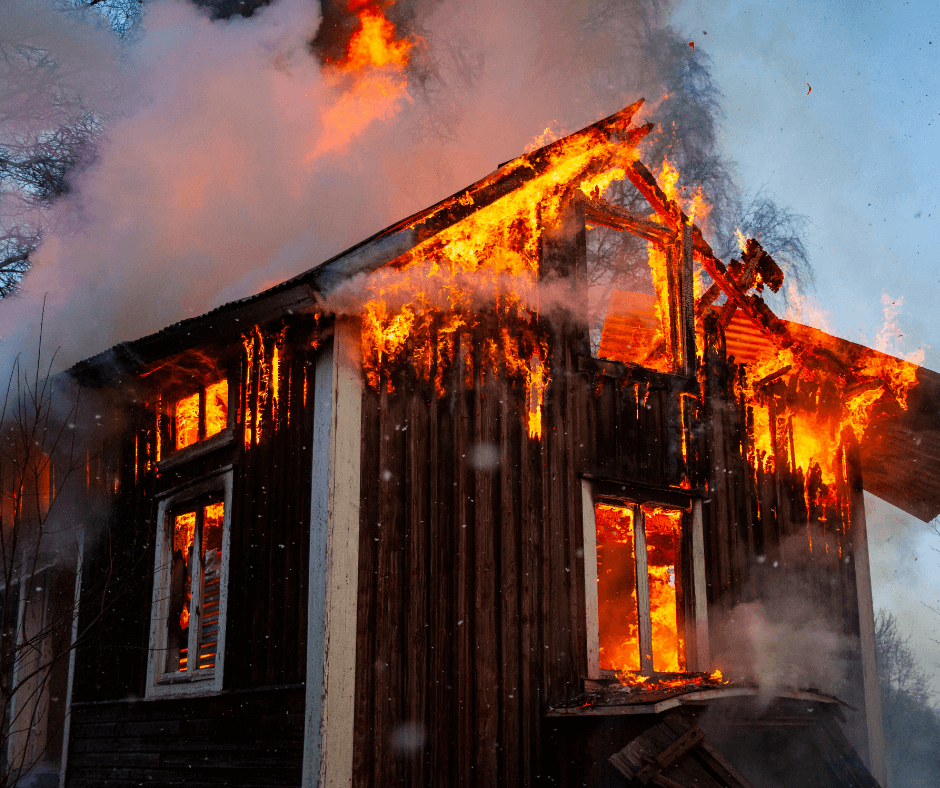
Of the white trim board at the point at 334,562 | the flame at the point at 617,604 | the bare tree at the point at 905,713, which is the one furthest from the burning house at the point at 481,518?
the bare tree at the point at 905,713

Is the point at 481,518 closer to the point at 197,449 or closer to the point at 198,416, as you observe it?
the point at 197,449

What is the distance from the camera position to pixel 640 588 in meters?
9.62

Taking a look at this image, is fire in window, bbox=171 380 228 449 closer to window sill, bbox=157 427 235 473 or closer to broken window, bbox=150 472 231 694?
window sill, bbox=157 427 235 473

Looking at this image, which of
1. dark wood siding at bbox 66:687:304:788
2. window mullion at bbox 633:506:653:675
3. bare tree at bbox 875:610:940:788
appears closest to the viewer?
dark wood siding at bbox 66:687:304:788

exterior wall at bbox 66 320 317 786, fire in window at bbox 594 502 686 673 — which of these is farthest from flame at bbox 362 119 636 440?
fire in window at bbox 594 502 686 673

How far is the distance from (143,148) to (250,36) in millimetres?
2756

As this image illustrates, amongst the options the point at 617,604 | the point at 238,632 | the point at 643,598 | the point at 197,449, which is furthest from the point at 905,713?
the point at 238,632

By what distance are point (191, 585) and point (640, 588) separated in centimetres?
431

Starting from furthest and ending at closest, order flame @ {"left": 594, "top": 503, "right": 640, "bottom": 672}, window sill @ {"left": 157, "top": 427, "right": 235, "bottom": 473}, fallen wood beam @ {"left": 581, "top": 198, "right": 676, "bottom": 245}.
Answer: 1. flame @ {"left": 594, "top": 503, "right": 640, "bottom": 672}
2. fallen wood beam @ {"left": 581, "top": 198, "right": 676, "bottom": 245}
3. window sill @ {"left": 157, "top": 427, "right": 235, "bottom": 473}

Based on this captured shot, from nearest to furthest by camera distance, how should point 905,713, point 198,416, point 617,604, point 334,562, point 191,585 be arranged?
point 334,562, point 191,585, point 198,416, point 617,604, point 905,713

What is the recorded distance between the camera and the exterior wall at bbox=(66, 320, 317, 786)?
8.39 metres

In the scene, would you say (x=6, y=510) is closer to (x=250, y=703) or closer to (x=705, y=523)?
(x=250, y=703)

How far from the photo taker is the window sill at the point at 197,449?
970cm

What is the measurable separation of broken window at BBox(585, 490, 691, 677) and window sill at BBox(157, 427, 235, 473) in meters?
3.46
